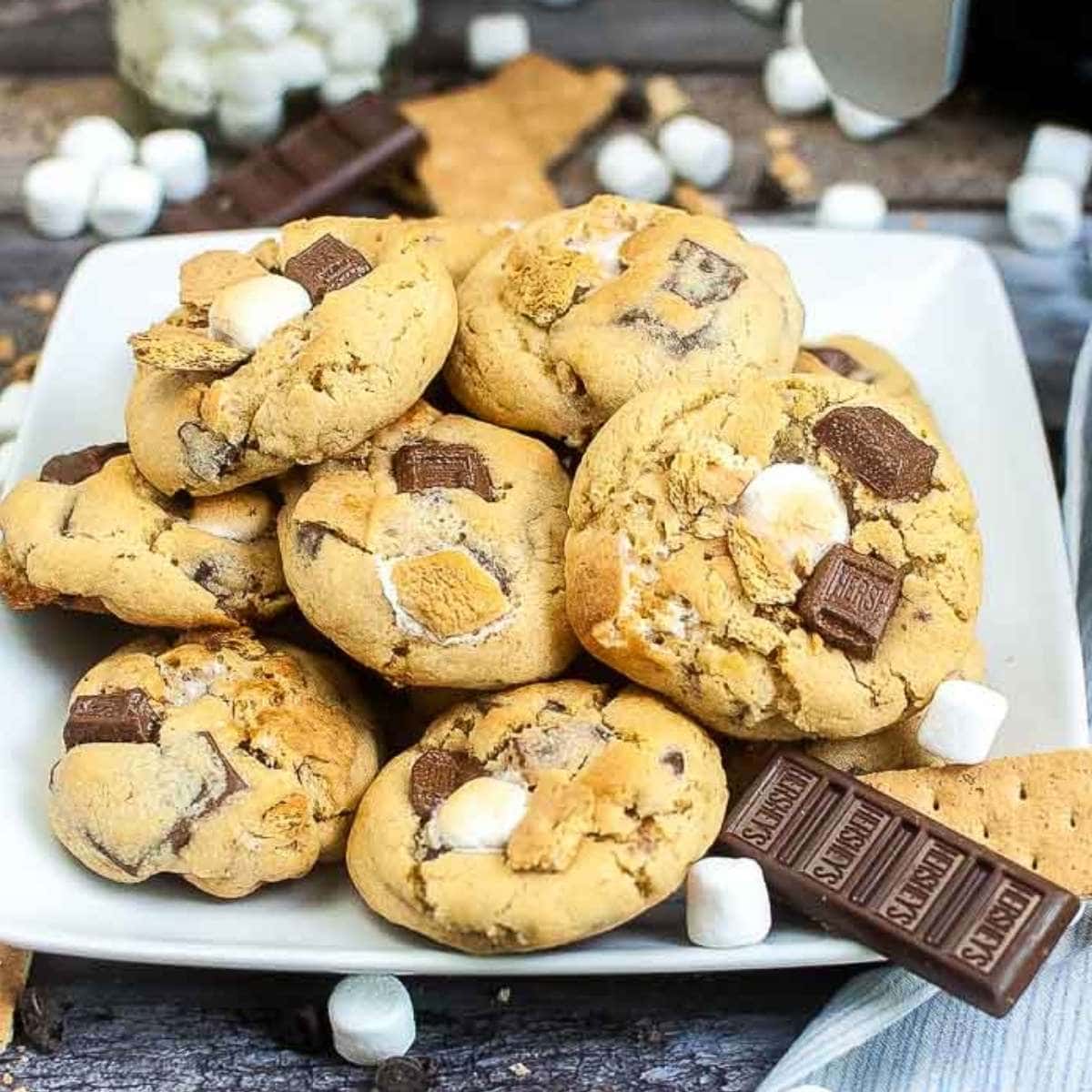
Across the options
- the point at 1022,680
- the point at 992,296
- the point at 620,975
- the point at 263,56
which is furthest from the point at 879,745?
the point at 263,56

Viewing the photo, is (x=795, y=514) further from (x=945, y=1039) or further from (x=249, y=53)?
(x=249, y=53)

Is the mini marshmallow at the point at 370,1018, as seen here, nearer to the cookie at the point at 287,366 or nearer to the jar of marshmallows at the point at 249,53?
the cookie at the point at 287,366

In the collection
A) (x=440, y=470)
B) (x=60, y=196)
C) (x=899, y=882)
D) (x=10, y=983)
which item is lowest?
(x=10, y=983)

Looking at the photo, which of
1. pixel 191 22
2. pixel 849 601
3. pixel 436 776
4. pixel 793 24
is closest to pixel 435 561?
pixel 436 776

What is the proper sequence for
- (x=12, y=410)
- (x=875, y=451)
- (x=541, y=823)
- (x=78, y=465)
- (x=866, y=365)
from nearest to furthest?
(x=541, y=823) < (x=875, y=451) < (x=78, y=465) < (x=866, y=365) < (x=12, y=410)

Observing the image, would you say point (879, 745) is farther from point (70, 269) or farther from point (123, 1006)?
point (70, 269)

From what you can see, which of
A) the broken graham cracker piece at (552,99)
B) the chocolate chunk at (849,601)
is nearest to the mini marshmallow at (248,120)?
the broken graham cracker piece at (552,99)
